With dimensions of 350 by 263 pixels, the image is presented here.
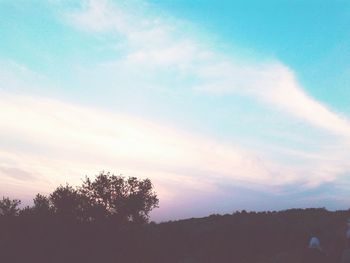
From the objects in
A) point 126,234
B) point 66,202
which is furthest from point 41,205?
point 126,234

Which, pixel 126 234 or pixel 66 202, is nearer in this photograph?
pixel 126 234

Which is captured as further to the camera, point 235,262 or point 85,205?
point 85,205

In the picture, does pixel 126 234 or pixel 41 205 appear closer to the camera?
pixel 126 234

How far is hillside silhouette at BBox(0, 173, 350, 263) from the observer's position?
44531mm

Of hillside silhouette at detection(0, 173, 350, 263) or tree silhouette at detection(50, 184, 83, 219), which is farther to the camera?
tree silhouette at detection(50, 184, 83, 219)

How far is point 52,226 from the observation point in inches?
2010

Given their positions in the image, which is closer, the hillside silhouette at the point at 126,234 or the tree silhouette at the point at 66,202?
the hillside silhouette at the point at 126,234

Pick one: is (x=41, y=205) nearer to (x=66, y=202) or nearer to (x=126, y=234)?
(x=66, y=202)

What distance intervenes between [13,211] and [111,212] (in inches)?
587

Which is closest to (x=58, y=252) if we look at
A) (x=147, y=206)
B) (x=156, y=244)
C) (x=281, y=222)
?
(x=156, y=244)

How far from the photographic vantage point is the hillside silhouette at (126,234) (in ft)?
146

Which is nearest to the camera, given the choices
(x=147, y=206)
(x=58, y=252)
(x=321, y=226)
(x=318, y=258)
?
(x=318, y=258)

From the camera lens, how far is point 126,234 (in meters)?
53.7

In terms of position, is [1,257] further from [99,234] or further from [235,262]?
[235,262]
